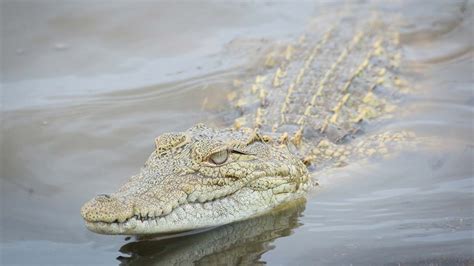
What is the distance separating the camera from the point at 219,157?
4.48 metres

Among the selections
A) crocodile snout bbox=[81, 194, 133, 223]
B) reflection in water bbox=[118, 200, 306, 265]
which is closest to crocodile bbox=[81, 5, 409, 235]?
crocodile snout bbox=[81, 194, 133, 223]

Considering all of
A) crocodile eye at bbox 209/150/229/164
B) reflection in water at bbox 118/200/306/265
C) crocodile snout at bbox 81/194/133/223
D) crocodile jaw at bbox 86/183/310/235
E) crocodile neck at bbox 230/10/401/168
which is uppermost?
crocodile neck at bbox 230/10/401/168

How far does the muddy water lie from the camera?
14.3 feet

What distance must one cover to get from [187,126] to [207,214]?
2.26 meters

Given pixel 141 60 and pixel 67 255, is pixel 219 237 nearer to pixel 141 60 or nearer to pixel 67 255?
pixel 67 255

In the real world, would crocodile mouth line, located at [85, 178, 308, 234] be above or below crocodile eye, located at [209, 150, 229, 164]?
below

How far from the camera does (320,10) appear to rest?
896 centimetres

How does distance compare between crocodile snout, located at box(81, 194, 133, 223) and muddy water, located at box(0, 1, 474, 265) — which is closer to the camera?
crocodile snout, located at box(81, 194, 133, 223)

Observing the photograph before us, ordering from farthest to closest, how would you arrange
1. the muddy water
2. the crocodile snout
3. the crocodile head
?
the muddy water → the crocodile head → the crocodile snout

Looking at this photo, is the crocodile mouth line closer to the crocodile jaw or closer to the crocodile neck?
the crocodile jaw

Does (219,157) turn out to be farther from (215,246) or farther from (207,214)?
(215,246)

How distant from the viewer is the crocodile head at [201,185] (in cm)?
393

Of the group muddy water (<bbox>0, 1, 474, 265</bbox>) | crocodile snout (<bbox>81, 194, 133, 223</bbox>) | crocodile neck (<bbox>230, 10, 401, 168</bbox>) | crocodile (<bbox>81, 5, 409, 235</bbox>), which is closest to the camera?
crocodile snout (<bbox>81, 194, 133, 223</bbox>)

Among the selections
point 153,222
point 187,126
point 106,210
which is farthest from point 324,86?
point 106,210
